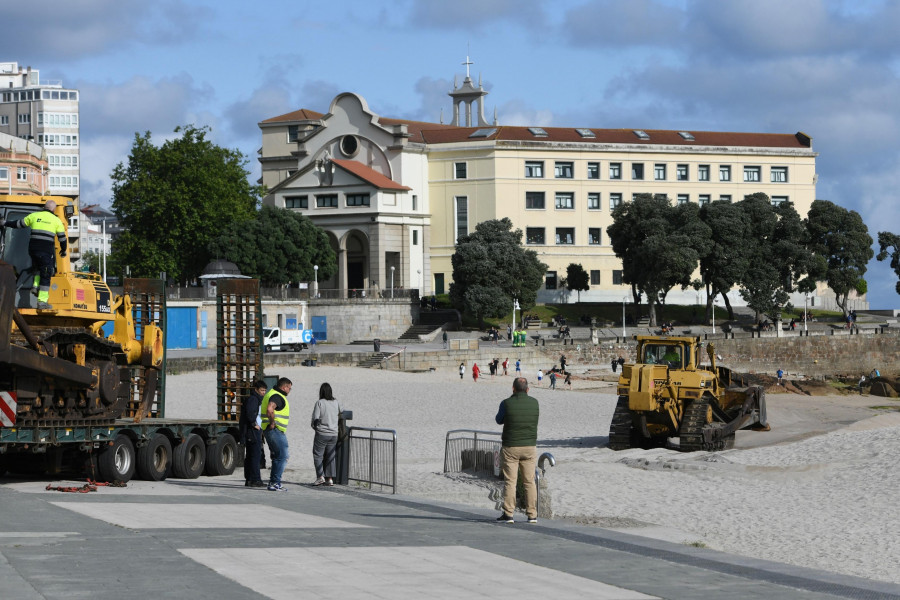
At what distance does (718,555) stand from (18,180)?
9405cm

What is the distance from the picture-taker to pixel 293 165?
117625mm

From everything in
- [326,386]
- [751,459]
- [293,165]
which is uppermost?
[293,165]

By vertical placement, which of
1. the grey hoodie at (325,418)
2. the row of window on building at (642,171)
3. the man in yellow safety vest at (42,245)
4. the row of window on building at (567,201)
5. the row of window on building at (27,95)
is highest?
the row of window on building at (27,95)

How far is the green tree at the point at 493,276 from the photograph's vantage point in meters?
89.6

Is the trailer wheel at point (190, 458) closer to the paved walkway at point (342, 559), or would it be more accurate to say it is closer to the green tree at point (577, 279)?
the paved walkway at point (342, 559)

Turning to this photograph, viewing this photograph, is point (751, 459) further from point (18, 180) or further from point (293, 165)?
point (293, 165)

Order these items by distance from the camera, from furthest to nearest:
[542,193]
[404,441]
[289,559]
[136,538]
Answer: [542,193] → [404,441] → [136,538] → [289,559]

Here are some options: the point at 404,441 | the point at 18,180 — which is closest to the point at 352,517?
the point at 404,441

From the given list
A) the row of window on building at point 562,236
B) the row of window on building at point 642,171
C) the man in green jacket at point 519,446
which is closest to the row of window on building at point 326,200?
→ the row of window on building at point 642,171

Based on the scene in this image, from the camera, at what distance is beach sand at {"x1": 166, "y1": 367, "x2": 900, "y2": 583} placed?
1798 centimetres

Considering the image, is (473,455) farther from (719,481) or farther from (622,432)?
(622,432)

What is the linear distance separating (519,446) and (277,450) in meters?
5.49

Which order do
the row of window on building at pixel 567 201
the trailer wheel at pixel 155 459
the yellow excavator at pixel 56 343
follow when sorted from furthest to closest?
the row of window on building at pixel 567 201
the trailer wheel at pixel 155 459
the yellow excavator at pixel 56 343

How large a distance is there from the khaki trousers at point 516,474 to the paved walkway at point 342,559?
27cm
